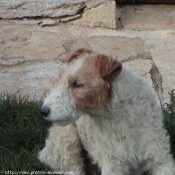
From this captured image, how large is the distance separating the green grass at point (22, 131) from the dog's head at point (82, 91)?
90cm

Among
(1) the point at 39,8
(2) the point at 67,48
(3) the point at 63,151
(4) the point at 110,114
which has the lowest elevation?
(2) the point at 67,48

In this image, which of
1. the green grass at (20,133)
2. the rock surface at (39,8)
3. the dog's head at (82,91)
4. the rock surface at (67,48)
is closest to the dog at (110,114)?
the dog's head at (82,91)

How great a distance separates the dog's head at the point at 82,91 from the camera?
393 cm

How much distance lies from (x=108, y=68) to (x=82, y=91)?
23 cm

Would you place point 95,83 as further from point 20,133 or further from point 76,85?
point 20,133

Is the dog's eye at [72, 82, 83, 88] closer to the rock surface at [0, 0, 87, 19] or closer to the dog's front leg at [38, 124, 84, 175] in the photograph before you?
the dog's front leg at [38, 124, 84, 175]

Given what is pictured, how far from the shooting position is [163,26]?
689 cm

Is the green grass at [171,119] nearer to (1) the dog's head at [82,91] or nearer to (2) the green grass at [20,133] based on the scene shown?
(2) the green grass at [20,133]

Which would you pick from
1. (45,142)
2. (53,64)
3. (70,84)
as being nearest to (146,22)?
(53,64)

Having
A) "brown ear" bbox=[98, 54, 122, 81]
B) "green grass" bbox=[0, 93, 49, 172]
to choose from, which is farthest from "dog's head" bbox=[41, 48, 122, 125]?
"green grass" bbox=[0, 93, 49, 172]

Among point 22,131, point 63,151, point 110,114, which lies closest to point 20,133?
point 22,131

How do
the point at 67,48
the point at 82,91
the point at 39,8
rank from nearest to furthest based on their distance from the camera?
the point at 82,91 → the point at 67,48 → the point at 39,8

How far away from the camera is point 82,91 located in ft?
13.0

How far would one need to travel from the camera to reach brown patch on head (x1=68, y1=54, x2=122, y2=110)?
395 cm
